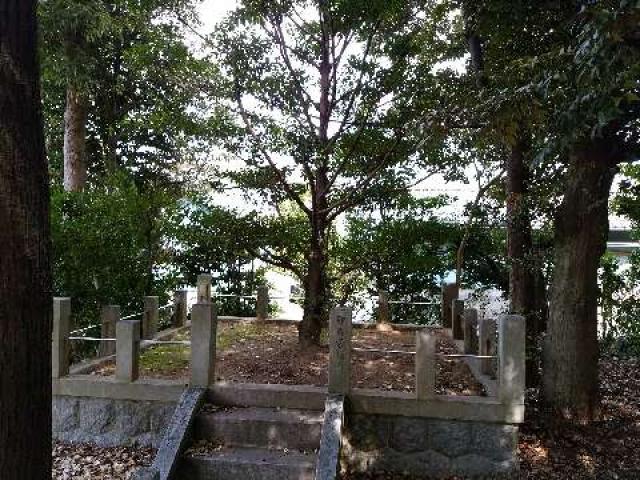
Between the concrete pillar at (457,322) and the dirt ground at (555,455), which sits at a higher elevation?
the concrete pillar at (457,322)

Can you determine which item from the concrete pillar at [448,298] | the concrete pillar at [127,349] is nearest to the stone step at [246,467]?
the concrete pillar at [127,349]

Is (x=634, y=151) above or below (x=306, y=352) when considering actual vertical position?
above

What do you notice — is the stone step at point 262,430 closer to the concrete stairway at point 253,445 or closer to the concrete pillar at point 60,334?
the concrete stairway at point 253,445

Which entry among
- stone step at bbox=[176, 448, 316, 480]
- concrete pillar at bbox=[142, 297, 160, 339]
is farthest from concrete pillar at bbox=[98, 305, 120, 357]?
stone step at bbox=[176, 448, 316, 480]

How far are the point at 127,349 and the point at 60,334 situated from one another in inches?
32.7

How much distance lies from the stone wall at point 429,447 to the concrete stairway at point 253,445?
549 millimetres

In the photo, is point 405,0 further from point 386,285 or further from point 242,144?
point 386,285

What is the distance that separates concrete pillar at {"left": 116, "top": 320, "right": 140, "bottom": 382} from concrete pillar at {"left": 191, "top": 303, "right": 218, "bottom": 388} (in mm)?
669

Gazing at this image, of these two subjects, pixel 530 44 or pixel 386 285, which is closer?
pixel 530 44

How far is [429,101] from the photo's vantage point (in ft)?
23.0

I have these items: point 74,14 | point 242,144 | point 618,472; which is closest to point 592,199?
point 618,472

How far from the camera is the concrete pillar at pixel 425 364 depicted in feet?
18.3

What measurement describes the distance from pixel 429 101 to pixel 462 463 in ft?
13.8

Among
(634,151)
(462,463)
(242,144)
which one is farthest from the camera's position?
(242,144)
